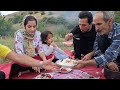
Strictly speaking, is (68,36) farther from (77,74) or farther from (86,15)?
(77,74)

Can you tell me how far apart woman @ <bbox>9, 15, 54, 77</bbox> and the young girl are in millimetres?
39

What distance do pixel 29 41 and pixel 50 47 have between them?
8.1 inches

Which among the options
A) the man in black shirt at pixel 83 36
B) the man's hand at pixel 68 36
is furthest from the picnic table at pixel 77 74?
the man's hand at pixel 68 36

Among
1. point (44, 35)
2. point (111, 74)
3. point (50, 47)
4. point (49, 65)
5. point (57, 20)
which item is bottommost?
point (111, 74)

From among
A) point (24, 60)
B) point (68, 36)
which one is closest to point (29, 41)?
point (24, 60)

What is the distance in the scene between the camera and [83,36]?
9.54 ft

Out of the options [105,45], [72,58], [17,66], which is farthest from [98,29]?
[17,66]

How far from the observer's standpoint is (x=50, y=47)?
9.58 ft

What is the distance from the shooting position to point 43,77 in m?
2.87

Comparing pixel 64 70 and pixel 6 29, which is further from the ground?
pixel 6 29

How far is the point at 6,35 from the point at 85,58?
2.50 feet

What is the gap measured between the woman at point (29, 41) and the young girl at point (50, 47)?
4 cm

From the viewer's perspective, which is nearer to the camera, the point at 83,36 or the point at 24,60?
the point at 24,60

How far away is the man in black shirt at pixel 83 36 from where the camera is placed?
2.86 metres
